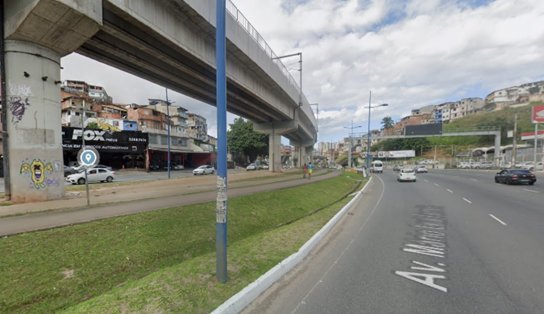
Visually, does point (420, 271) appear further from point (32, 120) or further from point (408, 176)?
point (408, 176)

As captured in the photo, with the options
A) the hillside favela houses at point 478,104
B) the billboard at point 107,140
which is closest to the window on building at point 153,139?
the billboard at point 107,140

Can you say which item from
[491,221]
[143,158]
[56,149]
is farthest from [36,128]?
[143,158]

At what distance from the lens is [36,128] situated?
10594mm

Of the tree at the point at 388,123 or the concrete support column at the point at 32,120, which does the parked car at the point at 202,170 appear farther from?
the tree at the point at 388,123

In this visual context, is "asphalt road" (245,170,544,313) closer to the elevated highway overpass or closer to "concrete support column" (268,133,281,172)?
the elevated highway overpass

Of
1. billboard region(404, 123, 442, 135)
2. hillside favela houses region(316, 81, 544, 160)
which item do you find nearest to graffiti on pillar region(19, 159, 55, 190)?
billboard region(404, 123, 442, 135)

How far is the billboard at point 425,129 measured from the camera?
6078 cm

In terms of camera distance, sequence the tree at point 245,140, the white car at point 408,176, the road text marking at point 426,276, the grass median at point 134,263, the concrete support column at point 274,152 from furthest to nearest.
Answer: the tree at point 245,140 → the concrete support column at point 274,152 → the white car at point 408,176 → the road text marking at point 426,276 → the grass median at point 134,263

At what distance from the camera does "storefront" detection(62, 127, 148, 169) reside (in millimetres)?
36156

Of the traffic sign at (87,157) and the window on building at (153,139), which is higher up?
the window on building at (153,139)

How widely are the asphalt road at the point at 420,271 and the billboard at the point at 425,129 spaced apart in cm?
6057

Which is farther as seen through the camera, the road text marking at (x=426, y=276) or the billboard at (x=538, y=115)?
the billboard at (x=538, y=115)

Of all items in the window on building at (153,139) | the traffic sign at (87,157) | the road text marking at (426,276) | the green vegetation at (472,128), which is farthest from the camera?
the green vegetation at (472,128)

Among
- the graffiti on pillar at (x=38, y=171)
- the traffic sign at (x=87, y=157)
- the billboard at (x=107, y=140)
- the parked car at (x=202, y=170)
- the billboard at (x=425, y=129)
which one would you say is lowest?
the parked car at (x=202, y=170)
